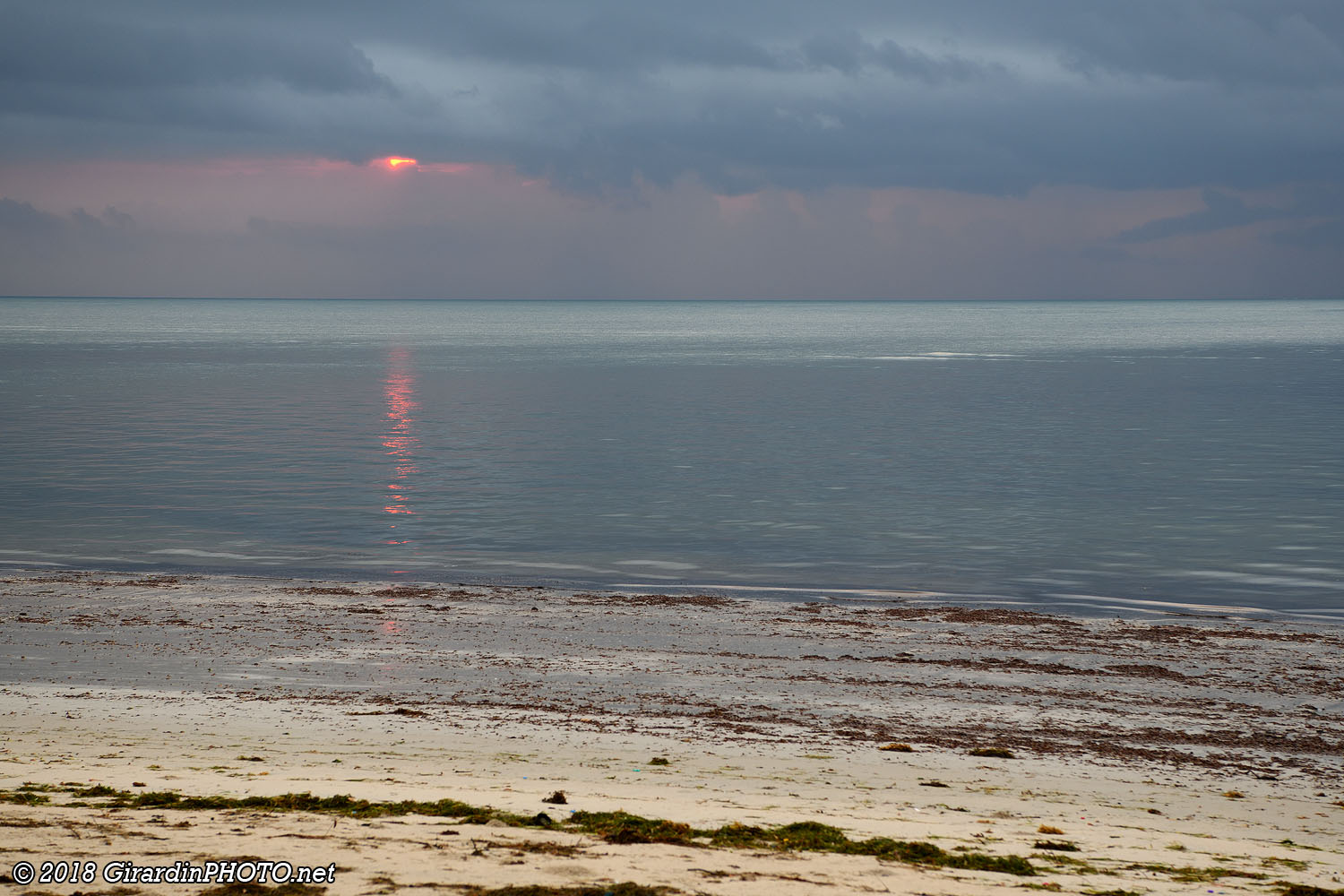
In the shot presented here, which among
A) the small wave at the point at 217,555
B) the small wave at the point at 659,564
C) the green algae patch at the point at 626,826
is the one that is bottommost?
the small wave at the point at 217,555

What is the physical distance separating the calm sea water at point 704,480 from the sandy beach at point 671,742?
14.6 feet

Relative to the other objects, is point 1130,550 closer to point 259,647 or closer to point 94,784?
point 259,647

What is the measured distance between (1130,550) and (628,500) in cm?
1299

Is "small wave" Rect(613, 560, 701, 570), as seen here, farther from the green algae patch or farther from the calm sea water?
the green algae patch

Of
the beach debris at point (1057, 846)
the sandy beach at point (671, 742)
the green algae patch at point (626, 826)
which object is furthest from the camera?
the beach debris at point (1057, 846)

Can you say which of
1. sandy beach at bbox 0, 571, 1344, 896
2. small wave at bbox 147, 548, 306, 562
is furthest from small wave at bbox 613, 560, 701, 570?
small wave at bbox 147, 548, 306, 562

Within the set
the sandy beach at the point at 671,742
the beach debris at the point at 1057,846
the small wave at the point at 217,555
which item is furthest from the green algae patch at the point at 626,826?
the small wave at the point at 217,555

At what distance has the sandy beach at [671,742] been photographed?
7.78 m

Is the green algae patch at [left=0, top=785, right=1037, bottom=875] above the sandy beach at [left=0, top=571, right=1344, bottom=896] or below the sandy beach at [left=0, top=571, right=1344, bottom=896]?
above

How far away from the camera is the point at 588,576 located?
22891mm

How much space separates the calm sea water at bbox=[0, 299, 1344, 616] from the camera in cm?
2372

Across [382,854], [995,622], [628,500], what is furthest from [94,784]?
[628,500]

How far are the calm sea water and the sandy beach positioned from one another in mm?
4445

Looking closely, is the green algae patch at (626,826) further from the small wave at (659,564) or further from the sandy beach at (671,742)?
the small wave at (659,564)
